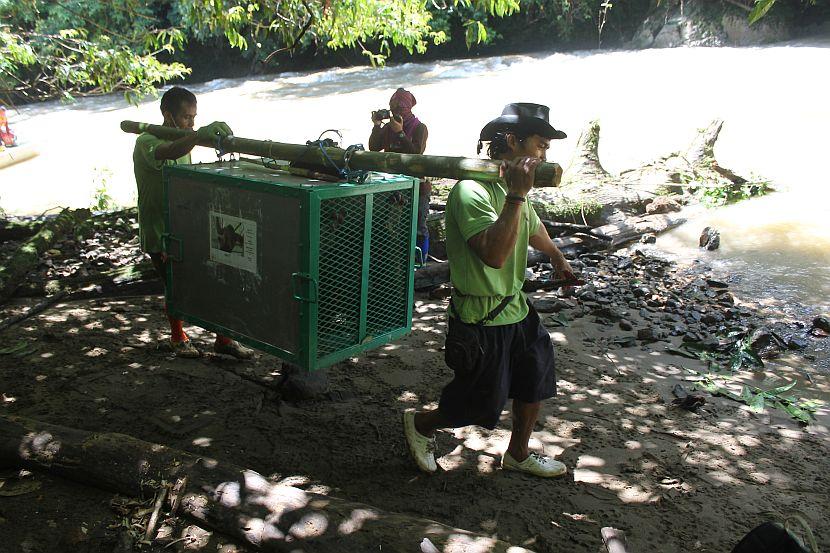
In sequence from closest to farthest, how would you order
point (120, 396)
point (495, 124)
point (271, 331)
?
point (495, 124) → point (271, 331) → point (120, 396)

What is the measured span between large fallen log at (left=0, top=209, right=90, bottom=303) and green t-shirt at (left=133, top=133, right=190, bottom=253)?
1.93 m

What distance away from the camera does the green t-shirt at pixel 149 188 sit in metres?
4.07

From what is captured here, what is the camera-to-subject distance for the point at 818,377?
5.14 m

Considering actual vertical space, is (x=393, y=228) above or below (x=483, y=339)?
above

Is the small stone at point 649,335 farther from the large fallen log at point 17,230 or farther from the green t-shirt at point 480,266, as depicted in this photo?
the large fallen log at point 17,230

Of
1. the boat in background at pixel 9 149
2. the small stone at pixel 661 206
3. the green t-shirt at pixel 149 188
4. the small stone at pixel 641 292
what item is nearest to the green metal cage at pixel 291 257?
the green t-shirt at pixel 149 188

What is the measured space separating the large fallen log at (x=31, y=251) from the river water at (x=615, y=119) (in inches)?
148

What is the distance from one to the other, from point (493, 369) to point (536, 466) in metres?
0.65

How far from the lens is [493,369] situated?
3014 millimetres

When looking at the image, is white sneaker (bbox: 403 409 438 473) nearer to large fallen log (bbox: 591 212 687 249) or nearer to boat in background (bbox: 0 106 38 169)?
large fallen log (bbox: 591 212 687 249)

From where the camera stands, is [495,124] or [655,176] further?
[655,176]

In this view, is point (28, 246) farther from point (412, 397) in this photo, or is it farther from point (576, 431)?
point (576, 431)

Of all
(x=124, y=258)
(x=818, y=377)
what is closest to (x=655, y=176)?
(x=818, y=377)

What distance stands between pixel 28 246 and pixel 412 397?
3948 millimetres
